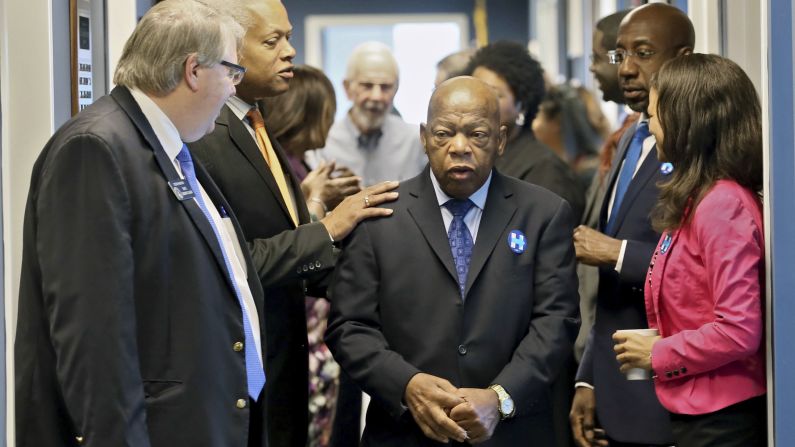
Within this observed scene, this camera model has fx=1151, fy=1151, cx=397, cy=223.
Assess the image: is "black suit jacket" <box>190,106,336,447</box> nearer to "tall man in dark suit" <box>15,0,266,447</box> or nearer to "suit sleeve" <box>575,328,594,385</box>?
"tall man in dark suit" <box>15,0,266,447</box>

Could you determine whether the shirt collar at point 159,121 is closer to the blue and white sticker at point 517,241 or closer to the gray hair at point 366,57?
the blue and white sticker at point 517,241

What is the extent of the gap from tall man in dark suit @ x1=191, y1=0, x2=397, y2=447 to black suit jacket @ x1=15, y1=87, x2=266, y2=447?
0.60 m

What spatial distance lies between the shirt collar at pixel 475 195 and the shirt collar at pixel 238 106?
544 millimetres

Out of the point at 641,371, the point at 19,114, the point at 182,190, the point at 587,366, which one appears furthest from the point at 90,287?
the point at 587,366

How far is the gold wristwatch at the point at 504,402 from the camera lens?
2.74 m

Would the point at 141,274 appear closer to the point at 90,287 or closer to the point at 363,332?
the point at 90,287

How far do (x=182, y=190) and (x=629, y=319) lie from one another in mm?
1376

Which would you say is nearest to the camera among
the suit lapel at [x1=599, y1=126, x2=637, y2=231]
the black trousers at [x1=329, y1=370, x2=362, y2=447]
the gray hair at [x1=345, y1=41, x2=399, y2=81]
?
the suit lapel at [x1=599, y1=126, x2=637, y2=231]

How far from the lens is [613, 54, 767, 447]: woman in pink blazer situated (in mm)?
2518

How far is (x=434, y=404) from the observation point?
8.87 feet

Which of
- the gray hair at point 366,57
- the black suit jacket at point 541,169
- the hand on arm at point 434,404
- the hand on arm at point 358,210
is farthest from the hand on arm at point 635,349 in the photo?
the gray hair at point 366,57

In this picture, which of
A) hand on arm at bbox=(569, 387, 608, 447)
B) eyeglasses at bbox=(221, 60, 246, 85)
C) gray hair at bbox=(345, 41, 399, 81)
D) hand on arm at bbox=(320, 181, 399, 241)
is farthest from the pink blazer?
gray hair at bbox=(345, 41, 399, 81)

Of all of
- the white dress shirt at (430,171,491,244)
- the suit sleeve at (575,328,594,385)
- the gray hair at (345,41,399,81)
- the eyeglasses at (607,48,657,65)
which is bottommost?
the suit sleeve at (575,328,594,385)

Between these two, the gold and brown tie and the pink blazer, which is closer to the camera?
the pink blazer
